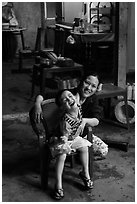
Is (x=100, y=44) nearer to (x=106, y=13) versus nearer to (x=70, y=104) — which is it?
(x=106, y=13)

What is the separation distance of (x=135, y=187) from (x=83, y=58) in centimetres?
414

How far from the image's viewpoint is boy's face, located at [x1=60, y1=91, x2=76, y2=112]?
209 cm

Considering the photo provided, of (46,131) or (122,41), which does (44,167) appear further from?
(122,41)

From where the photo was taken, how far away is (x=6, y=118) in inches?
144

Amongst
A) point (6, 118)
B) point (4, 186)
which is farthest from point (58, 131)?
point (6, 118)

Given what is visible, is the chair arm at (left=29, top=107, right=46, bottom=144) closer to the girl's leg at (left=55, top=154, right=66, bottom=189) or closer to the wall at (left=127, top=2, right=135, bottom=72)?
the girl's leg at (left=55, top=154, right=66, bottom=189)

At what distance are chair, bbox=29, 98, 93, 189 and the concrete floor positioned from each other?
0.41 ft

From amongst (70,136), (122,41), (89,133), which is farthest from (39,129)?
(122,41)

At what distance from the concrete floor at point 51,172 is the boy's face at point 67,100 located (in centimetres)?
58

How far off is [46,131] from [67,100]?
0.33 metres

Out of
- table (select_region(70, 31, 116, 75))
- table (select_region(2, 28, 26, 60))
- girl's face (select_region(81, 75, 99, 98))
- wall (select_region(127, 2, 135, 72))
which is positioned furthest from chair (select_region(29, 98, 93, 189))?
table (select_region(2, 28, 26, 60))

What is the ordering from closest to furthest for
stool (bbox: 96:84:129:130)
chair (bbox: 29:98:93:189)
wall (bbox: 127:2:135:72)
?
1. chair (bbox: 29:98:93:189)
2. stool (bbox: 96:84:129:130)
3. wall (bbox: 127:2:135:72)

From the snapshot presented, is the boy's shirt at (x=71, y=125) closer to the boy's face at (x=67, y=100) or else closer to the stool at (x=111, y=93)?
the boy's face at (x=67, y=100)

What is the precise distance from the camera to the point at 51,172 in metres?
2.48
